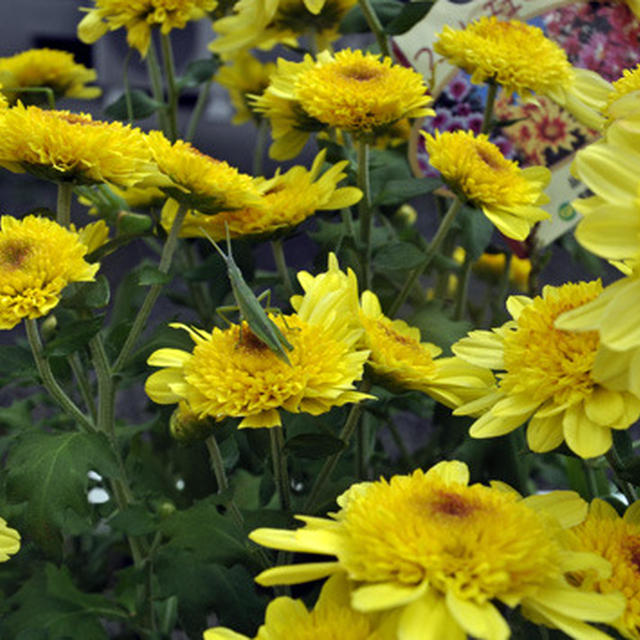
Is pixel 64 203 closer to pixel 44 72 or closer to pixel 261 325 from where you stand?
pixel 261 325

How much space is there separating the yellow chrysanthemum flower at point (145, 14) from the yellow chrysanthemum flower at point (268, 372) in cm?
28

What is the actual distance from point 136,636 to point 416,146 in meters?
0.43

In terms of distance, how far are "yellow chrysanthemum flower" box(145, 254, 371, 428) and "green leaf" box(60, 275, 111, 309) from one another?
8 cm

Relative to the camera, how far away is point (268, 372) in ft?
1.21

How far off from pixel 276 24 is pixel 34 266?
1.05ft

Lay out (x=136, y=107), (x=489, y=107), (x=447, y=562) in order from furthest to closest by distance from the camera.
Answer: (x=136, y=107) < (x=489, y=107) < (x=447, y=562)

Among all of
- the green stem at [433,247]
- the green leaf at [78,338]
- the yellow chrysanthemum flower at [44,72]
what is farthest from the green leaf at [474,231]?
the yellow chrysanthemum flower at [44,72]

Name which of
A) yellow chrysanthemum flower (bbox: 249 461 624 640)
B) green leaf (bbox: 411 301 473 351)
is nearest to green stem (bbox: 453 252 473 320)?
green leaf (bbox: 411 301 473 351)

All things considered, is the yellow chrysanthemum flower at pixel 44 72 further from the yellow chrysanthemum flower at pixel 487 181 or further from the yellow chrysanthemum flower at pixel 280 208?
the yellow chrysanthemum flower at pixel 487 181

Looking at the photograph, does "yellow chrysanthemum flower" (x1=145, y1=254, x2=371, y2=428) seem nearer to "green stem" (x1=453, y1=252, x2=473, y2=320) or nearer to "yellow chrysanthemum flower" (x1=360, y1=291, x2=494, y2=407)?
"yellow chrysanthemum flower" (x1=360, y1=291, x2=494, y2=407)

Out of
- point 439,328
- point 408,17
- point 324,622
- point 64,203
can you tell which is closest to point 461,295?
point 439,328

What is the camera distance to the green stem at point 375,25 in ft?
1.94

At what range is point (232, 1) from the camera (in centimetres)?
65

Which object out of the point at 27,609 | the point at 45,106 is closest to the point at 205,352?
the point at 27,609
